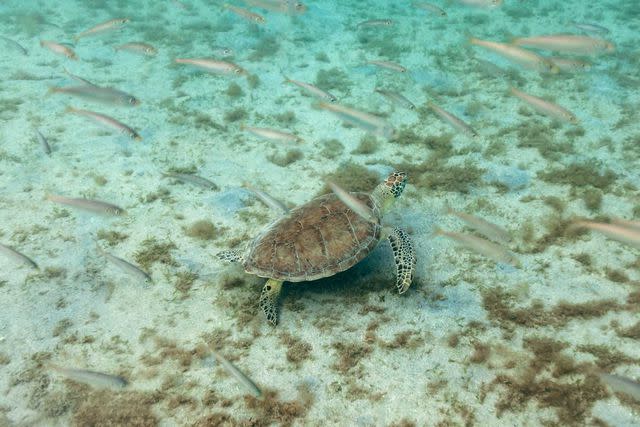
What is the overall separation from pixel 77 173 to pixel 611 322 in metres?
7.90

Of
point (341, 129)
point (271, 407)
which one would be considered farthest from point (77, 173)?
point (271, 407)

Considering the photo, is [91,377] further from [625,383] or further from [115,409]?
[625,383]

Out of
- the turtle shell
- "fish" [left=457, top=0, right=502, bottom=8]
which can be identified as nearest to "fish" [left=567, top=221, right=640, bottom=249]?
the turtle shell

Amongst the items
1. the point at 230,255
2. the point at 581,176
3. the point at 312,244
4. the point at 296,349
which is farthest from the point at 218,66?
the point at 581,176

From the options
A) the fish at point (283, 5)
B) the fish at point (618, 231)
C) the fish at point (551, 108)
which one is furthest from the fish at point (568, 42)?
the fish at point (283, 5)

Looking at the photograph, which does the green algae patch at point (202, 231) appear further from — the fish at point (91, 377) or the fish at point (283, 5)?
the fish at point (283, 5)

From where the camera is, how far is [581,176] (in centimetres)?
586

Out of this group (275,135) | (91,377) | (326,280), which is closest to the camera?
(91,377)

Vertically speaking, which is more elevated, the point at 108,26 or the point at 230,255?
the point at 108,26

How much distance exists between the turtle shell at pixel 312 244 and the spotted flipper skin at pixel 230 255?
296 millimetres

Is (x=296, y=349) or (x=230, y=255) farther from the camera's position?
(x=230, y=255)

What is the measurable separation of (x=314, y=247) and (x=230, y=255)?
1.16 m

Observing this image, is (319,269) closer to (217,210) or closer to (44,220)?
(217,210)

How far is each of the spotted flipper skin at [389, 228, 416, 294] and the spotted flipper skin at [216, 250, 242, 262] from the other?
1842 mm
